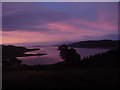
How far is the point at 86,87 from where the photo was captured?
794cm

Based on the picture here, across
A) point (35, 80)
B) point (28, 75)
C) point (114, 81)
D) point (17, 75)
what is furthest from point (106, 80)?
point (17, 75)

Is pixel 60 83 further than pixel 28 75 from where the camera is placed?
No

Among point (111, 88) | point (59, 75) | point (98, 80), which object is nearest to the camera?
point (111, 88)

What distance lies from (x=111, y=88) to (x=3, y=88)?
5.35m

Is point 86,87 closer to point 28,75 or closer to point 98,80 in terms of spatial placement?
point 98,80

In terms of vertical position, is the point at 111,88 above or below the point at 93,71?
below

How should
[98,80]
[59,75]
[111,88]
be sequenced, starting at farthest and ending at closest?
[59,75] < [98,80] < [111,88]

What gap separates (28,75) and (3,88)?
4.91 feet

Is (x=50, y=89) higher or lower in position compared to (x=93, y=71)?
lower

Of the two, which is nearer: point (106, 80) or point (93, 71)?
point (106, 80)

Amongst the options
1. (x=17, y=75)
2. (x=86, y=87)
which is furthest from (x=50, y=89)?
(x=17, y=75)

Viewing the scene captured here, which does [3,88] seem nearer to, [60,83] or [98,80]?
[60,83]

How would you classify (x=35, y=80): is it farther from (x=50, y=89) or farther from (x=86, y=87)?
(x=86, y=87)

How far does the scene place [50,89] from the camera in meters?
7.98
